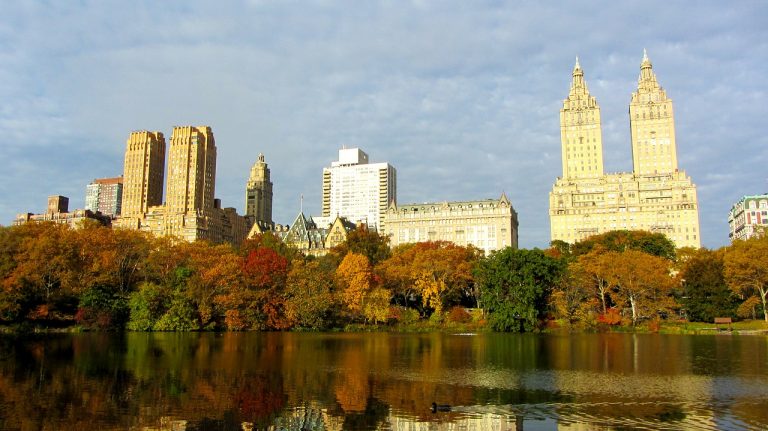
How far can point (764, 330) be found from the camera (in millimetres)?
69750

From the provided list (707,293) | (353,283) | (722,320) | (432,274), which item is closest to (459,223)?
(432,274)

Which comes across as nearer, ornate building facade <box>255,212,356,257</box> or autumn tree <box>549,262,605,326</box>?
autumn tree <box>549,262,605,326</box>

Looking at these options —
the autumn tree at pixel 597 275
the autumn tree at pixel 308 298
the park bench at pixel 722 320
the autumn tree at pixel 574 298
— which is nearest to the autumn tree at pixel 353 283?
the autumn tree at pixel 308 298

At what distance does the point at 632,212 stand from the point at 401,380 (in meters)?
156

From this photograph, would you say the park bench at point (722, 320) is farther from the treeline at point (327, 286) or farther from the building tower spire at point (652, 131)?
the building tower spire at point (652, 131)

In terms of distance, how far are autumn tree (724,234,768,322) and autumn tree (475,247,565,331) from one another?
2133 centimetres

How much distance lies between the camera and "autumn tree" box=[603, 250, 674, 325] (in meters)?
76.1

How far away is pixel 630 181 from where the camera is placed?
172875 mm

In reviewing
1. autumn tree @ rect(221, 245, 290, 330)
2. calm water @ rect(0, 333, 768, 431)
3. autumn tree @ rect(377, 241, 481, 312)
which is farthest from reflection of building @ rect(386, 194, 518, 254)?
calm water @ rect(0, 333, 768, 431)

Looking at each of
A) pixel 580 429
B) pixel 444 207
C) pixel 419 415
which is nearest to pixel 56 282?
pixel 419 415

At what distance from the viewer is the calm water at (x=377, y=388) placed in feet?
68.7

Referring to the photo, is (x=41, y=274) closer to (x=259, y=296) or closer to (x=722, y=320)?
(x=259, y=296)

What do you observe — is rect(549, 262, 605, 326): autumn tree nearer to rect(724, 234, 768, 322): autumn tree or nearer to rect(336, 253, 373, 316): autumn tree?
rect(724, 234, 768, 322): autumn tree

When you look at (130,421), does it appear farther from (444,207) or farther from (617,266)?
(444,207)
